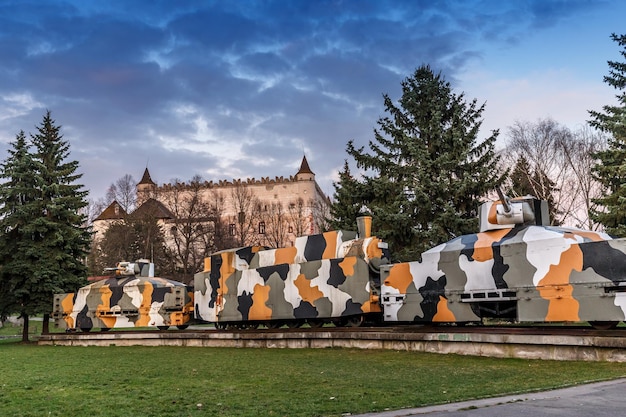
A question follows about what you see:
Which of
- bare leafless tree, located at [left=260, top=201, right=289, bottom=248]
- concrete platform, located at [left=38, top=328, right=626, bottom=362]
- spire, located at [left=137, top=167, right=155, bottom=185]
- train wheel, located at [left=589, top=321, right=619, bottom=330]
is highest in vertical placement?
spire, located at [left=137, top=167, right=155, bottom=185]

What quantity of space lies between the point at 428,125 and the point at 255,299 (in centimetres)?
1234

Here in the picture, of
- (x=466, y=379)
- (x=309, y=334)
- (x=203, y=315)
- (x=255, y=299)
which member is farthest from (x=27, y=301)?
(x=466, y=379)

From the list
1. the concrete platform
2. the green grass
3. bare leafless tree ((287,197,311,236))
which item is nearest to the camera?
the green grass

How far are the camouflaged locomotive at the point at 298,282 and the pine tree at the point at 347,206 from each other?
8.22 m

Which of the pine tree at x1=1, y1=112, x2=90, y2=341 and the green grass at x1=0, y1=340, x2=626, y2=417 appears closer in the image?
the green grass at x1=0, y1=340, x2=626, y2=417

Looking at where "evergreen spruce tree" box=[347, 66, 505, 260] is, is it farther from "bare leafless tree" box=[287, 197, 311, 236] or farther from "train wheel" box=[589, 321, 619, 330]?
"bare leafless tree" box=[287, 197, 311, 236]

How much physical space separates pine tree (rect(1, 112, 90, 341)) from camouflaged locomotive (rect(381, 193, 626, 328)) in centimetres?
1719

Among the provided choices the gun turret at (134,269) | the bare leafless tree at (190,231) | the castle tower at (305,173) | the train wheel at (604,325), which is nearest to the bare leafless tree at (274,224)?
the castle tower at (305,173)

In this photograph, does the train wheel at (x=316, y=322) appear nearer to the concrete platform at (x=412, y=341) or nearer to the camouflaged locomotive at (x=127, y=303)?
the concrete platform at (x=412, y=341)

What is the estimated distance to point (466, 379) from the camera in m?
10.1

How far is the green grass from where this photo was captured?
318 inches

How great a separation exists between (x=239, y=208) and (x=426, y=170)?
2082 inches

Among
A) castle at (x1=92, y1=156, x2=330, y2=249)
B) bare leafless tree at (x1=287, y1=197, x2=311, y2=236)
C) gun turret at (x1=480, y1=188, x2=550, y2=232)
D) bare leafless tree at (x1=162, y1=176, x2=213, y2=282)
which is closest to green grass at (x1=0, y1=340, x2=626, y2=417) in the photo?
gun turret at (x1=480, y1=188, x2=550, y2=232)

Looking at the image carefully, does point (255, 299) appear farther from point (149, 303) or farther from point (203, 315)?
point (149, 303)
